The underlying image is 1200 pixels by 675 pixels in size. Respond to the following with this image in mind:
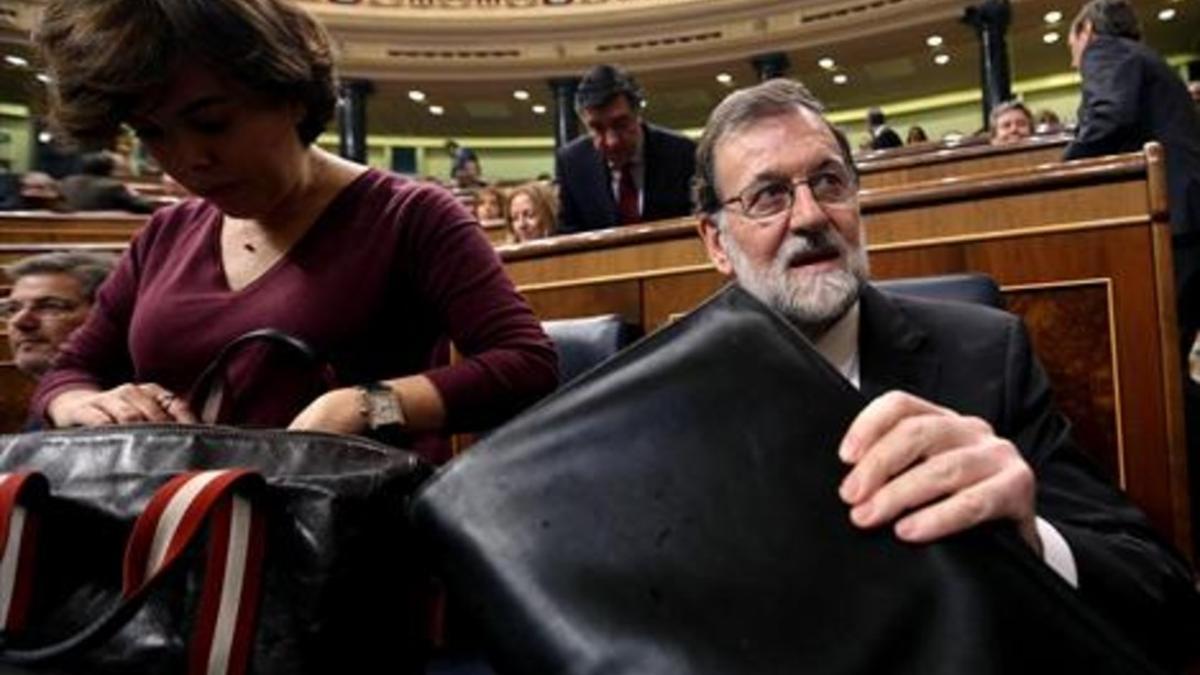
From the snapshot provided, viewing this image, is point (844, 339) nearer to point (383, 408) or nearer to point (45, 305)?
point (383, 408)

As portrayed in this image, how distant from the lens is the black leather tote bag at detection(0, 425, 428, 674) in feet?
1.79

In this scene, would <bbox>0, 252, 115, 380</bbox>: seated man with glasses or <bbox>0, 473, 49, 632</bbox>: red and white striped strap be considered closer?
<bbox>0, 473, 49, 632</bbox>: red and white striped strap

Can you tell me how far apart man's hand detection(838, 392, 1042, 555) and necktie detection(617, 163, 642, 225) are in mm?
2390

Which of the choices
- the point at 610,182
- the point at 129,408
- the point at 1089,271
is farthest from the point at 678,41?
the point at 129,408

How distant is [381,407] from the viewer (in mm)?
793

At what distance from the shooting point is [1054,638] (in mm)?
419

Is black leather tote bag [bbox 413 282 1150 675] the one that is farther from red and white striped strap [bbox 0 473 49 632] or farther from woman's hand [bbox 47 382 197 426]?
woman's hand [bbox 47 382 197 426]

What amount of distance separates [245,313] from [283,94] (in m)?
0.21

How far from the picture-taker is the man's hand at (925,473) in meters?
0.45

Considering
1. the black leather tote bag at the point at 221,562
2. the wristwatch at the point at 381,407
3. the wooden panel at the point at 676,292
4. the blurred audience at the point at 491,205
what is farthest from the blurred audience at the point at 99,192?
the black leather tote bag at the point at 221,562

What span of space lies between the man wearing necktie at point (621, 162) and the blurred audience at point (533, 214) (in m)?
0.74

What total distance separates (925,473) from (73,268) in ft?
6.56

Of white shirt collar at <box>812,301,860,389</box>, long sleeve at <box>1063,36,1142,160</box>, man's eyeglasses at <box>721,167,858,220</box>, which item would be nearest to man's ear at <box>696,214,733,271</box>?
man's eyeglasses at <box>721,167,858,220</box>

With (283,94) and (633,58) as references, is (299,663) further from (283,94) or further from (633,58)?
(633,58)
